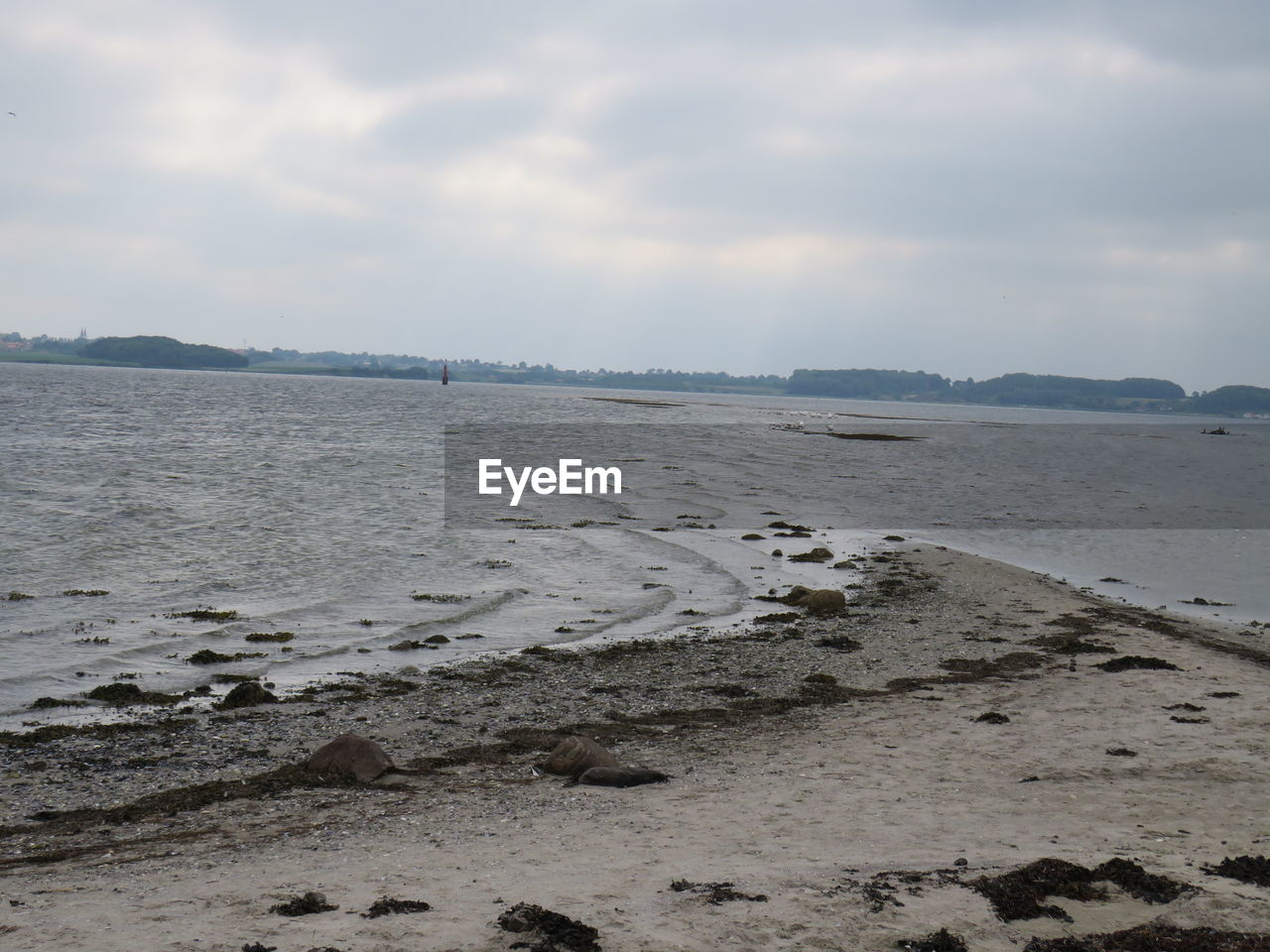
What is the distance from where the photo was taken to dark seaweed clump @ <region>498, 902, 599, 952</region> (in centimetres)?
648

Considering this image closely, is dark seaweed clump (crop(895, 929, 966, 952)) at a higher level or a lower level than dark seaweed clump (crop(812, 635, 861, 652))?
higher

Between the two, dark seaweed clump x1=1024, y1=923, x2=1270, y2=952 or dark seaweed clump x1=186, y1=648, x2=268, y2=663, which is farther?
dark seaweed clump x1=186, y1=648, x2=268, y2=663

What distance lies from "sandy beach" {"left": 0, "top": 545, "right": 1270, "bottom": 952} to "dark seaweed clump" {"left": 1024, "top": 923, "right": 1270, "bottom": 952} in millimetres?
80

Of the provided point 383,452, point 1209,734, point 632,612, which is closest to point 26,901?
point 1209,734

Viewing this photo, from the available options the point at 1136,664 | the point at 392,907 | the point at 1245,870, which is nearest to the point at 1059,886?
the point at 1245,870

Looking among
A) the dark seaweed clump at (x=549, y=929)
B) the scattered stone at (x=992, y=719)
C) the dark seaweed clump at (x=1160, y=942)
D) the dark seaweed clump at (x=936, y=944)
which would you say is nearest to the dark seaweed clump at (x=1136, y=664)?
the scattered stone at (x=992, y=719)

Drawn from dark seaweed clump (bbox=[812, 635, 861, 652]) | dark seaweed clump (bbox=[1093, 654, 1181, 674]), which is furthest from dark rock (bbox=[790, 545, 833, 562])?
dark seaweed clump (bbox=[1093, 654, 1181, 674])

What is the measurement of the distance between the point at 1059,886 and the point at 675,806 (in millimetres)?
3570

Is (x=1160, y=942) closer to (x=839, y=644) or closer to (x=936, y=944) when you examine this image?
(x=936, y=944)

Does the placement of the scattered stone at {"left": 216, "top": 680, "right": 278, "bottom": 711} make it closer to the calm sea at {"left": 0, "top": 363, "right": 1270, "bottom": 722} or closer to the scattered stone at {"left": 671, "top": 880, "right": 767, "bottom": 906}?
the calm sea at {"left": 0, "top": 363, "right": 1270, "bottom": 722}

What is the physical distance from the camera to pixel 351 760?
416 inches

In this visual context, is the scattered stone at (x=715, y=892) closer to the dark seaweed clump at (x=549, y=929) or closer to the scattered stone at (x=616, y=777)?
the dark seaweed clump at (x=549, y=929)

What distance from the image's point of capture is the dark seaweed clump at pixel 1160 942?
21.8 feet

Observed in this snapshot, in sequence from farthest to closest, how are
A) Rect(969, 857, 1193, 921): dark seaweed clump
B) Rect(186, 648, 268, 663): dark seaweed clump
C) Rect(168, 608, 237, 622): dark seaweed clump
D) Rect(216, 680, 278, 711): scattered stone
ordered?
1. Rect(168, 608, 237, 622): dark seaweed clump
2. Rect(186, 648, 268, 663): dark seaweed clump
3. Rect(216, 680, 278, 711): scattered stone
4. Rect(969, 857, 1193, 921): dark seaweed clump
